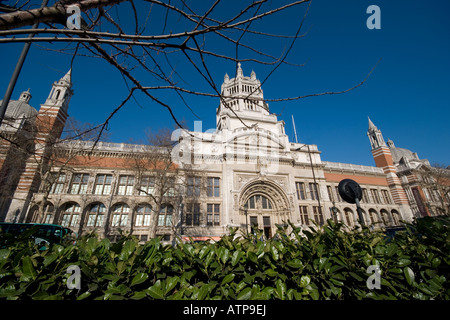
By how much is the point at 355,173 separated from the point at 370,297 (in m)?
31.7

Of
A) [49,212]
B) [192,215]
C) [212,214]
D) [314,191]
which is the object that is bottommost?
[192,215]

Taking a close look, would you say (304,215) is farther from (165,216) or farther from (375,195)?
(165,216)

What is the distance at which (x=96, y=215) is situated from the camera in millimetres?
17156

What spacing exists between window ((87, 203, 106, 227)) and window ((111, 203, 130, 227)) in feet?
3.29

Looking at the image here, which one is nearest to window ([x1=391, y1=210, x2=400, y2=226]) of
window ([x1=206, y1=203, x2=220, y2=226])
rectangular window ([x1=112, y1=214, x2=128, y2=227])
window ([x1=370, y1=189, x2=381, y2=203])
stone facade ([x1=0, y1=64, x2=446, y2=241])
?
window ([x1=370, y1=189, x2=381, y2=203])

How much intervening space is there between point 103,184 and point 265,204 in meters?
17.5

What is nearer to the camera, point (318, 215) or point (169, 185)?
point (169, 185)

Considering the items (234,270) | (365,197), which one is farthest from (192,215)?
(365,197)

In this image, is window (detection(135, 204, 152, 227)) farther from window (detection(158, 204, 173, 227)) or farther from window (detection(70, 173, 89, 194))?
window (detection(70, 173, 89, 194))

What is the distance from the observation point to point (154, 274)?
170 centimetres

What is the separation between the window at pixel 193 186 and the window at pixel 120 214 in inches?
248

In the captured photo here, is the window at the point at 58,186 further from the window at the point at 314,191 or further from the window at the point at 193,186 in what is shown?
the window at the point at 314,191
